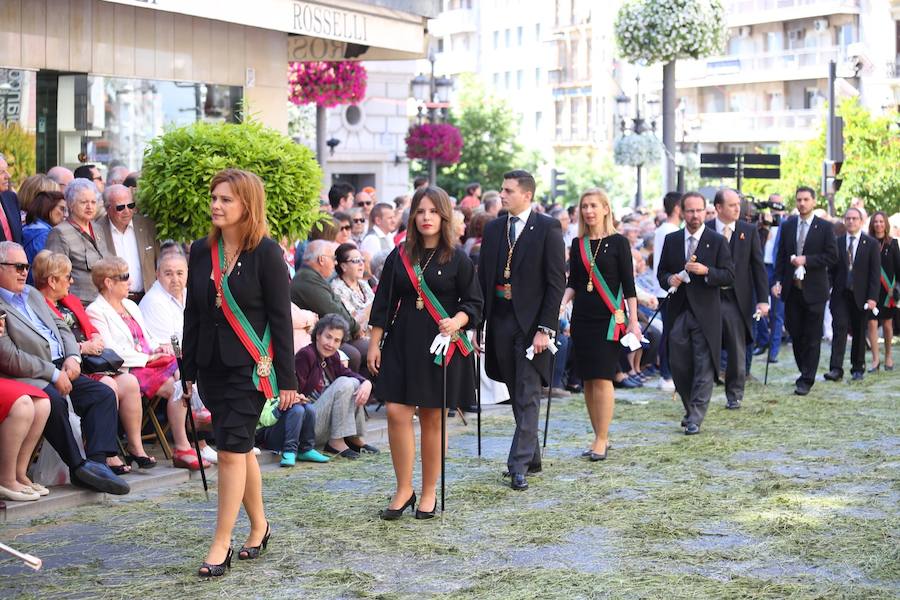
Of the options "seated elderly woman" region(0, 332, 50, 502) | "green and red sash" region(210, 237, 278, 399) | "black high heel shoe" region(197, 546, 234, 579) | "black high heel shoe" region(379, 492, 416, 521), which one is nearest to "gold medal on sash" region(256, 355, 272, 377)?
"green and red sash" region(210, 237, 278, 399)

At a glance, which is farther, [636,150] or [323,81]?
[636,150]

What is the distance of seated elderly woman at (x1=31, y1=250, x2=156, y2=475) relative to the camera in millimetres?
9539

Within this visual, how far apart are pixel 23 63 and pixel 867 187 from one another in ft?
87.0

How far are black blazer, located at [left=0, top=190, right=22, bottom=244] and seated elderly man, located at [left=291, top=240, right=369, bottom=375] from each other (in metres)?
2.40

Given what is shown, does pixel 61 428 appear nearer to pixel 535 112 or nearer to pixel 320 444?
pixel 320 444

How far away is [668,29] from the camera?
22.2m

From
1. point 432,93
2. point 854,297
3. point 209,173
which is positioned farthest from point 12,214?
point 432,93

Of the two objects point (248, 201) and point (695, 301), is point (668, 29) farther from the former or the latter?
point (248, 201)

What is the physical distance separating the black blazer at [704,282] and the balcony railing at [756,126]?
171 feet

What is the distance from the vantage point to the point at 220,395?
24.6ft

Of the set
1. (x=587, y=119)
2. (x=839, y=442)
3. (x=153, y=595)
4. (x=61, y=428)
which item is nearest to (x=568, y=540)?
(x=153, y=595)

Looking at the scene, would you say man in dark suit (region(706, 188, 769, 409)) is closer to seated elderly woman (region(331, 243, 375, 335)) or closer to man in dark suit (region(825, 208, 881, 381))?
man in dark suit (region(825, 208, 881, 381))

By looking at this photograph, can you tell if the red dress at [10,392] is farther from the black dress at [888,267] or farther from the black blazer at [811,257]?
the black dress at [888,267]

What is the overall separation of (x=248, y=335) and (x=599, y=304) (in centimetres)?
424
